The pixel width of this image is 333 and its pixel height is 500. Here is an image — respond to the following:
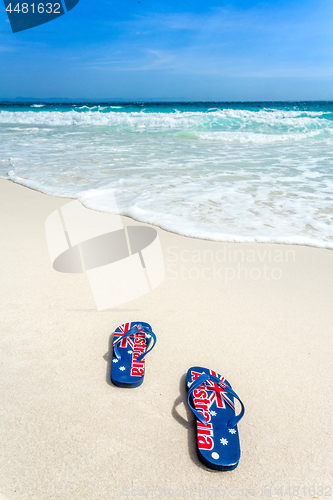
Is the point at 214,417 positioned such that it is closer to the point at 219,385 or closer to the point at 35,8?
the point at 219,385

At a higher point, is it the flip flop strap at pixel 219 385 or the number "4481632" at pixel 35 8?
the number "4481632" at pixel 35 8

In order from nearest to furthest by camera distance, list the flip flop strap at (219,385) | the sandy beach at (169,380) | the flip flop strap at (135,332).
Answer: the sandy beach at (169,380)
the flip flop strap at (219,385)
the flip flop strap at (135,332)

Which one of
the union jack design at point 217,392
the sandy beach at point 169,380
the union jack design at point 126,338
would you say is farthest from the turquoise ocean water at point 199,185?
the union jack design at point 217,392

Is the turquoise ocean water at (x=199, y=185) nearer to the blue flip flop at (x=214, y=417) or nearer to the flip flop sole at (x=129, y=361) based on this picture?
the flip flop sole at (x=129, y=361)

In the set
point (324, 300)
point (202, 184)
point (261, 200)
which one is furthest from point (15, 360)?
point (202, 184)

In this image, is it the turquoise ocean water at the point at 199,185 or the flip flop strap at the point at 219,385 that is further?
the turquoise ocean water at the point at 199,185

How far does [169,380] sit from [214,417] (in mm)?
245

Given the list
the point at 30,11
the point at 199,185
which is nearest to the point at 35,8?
the point at 30,11

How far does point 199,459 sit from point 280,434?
33 cm

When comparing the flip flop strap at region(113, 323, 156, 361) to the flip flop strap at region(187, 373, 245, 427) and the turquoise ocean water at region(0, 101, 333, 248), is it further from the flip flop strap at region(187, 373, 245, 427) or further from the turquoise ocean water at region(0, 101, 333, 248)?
the turquoise ocean water at region(0, 101, 333, 248)

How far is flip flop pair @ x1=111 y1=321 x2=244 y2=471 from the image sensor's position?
1.06 m

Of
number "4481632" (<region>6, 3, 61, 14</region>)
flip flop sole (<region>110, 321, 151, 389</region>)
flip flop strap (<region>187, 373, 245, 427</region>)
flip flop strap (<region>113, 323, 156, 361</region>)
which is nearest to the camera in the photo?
flip flop strap (<region>187, 373, 245, 427</region>)

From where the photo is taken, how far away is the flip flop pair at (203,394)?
106cm

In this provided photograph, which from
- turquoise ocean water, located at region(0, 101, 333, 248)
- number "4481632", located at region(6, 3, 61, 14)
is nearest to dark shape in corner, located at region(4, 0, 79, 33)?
number "4481632", located at region(6, 3, 61, 14)
